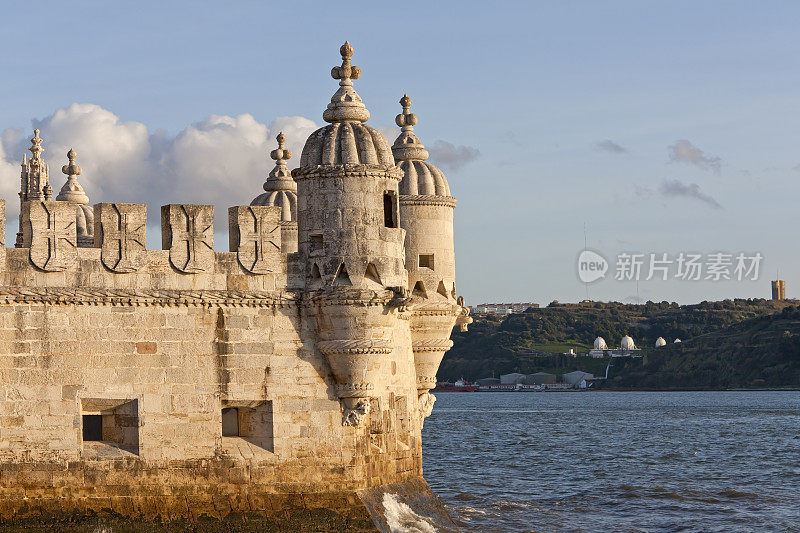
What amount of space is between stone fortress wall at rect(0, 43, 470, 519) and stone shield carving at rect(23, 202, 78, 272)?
27 mm

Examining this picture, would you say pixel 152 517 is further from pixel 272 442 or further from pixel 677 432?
pixel 677 432

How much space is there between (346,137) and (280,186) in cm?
762

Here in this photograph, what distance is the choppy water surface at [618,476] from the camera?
34.8 m

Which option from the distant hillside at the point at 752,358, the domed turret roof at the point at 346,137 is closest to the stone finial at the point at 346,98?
the domed turret roof at the point at 346,137

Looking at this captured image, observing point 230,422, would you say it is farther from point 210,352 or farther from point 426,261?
point 426,261

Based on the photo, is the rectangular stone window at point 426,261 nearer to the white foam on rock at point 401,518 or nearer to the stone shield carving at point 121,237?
the white foam on rock at point 401,518

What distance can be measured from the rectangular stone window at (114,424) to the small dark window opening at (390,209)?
6.52 m

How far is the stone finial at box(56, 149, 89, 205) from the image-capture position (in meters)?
34.1

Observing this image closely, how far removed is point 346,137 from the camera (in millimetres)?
25656

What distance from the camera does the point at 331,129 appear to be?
2592 cm

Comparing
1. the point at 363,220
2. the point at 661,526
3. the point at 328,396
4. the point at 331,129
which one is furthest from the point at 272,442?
the point at 661,526

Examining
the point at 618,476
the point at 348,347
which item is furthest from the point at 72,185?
the point at 618,476

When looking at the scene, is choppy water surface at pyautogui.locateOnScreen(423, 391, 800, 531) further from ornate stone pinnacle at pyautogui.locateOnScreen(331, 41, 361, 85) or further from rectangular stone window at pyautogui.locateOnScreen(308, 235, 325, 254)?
ornate stone pinnacle at pyautogui.locateOnScreen(331, 41, 361, 85)

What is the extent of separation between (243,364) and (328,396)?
6.27 ft
